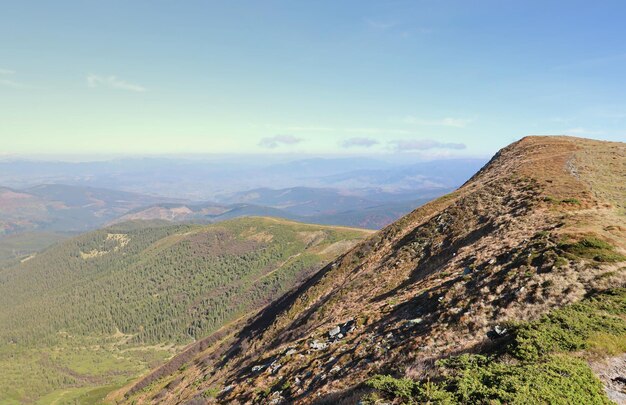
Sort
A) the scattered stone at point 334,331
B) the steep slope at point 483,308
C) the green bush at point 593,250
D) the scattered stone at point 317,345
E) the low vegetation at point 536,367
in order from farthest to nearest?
the scattered stone at point 334,331
the scattered stone at point 317,345
the green bush at point 593,250
the steep slope at point 483,308
the low vegetation at point 536,367

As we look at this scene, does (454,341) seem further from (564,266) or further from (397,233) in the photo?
(397,233)

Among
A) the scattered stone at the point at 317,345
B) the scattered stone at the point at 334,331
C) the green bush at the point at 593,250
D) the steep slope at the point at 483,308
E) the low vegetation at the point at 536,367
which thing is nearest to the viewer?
the low vegetation at the point at 536,367

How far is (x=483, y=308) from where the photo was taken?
65.7 ft

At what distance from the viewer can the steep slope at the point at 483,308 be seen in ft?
42.5

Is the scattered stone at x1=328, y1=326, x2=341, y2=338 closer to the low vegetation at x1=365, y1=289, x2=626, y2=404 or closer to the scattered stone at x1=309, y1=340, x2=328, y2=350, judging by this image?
the scattered stone at x1=309, y1=340, x2=328, y2=350

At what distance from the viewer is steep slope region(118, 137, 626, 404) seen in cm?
1295

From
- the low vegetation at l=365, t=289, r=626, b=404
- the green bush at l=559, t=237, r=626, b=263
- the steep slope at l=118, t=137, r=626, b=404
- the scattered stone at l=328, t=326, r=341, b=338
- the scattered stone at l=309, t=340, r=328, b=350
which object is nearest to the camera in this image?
the low vegetation at l=365, t=289, r=626, b=404

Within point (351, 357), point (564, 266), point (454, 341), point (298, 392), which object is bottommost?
point (298, 392)

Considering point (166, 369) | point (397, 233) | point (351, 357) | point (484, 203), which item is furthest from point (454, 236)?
point (166, 369)

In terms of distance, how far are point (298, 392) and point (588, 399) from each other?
52.7ft

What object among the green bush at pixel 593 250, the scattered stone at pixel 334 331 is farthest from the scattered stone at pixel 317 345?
the green bush at pixel 593 250

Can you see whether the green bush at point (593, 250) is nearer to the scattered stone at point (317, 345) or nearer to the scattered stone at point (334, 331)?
the scattered stone at point (334, 331)

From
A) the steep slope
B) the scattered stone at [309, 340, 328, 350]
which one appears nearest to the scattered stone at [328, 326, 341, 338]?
the steep slope

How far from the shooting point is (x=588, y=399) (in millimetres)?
11062
